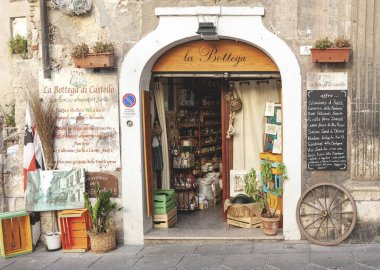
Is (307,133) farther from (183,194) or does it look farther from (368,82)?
(183,194)

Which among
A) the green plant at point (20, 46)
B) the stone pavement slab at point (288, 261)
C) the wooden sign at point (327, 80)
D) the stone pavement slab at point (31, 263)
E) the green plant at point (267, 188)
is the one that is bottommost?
the stone pavement slab at point (31, 263)

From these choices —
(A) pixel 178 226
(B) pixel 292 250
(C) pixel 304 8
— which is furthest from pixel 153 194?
(C) pixel 304 8

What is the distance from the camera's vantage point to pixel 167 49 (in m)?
6.99

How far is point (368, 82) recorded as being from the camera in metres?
6.56

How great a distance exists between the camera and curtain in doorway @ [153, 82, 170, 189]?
26.3ft

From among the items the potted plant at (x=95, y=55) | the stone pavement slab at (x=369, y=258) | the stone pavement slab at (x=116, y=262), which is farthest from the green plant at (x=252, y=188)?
the potted plant at (x=95, y=55)

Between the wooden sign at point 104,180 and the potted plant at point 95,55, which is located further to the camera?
the wooden sign at point 104,180

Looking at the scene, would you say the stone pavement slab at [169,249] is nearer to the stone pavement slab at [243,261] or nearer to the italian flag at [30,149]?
the stone pavement slab at [243,261]

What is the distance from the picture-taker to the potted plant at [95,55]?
6.59 metres

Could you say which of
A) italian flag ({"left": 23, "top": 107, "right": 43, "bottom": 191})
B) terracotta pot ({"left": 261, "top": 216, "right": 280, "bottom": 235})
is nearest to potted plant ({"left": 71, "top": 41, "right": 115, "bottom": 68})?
italian flag ({"left": 23, "top": 107, "right": 43, "bottom": 191})

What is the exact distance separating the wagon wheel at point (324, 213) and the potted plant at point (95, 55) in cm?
347

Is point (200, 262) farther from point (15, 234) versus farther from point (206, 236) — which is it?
point (15, 234)

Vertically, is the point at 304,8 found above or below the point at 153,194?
above

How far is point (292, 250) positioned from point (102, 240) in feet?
8.85
